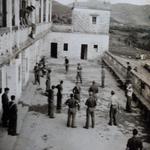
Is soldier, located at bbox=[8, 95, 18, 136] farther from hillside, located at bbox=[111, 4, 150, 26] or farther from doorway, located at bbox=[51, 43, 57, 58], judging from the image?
hillside, located at bbox=[111, 4, 150, 26]

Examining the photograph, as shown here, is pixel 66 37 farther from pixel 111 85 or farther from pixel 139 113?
pixel 139 113

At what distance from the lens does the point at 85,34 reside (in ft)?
131

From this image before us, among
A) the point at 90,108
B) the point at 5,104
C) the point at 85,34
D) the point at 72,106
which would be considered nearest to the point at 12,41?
the point at 5,104

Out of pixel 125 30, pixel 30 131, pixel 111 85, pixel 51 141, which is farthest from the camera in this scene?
pixel 125 30

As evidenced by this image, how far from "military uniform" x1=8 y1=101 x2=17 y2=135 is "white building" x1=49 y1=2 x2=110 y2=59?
26496 millimetres

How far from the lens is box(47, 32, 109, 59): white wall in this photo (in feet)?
131

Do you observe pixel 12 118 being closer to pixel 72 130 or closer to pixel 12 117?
pixel 12 117

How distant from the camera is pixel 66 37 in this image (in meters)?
40.1

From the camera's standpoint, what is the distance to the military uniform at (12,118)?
1373 centimetres

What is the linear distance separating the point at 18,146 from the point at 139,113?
809 centimetres

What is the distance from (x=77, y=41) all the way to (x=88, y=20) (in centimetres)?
273

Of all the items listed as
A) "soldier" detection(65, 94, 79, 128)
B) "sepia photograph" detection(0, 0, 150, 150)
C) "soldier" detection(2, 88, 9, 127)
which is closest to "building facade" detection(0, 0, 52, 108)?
"sepia photograph" detection(0, 0, 150, 150)

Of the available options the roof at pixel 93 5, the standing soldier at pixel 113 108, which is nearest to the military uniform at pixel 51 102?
the standing soldier at pixel 113 108

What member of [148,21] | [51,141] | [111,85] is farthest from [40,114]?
[148,21]
